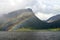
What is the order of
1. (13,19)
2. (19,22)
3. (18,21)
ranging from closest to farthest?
1. (13,19)
2. (19,22)
3. (18,21)

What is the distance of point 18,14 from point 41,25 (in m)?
13.2

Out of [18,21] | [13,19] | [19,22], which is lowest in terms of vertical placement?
[19,22]

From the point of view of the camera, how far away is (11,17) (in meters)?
99.2

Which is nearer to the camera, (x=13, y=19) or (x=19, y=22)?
(x=13, y=19)

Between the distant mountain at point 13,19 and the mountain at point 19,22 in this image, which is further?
the mountain at point 19,22

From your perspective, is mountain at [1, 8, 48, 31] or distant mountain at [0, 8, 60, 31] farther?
mountain at [1, 8, 48, 31]

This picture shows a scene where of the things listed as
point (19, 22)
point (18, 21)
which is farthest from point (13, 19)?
point (18, 21)

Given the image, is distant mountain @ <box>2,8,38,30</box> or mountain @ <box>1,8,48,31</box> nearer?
distant mountain @ <box>2,8,38,30</box>

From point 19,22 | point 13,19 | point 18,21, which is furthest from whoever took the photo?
point 18,21

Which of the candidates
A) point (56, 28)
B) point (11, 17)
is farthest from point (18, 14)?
point (56, 28)

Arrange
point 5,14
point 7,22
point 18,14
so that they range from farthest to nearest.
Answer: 1. point 18,14
2. point 7,22
3. point 5,14

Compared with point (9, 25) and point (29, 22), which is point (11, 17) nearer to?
point (9, 25)

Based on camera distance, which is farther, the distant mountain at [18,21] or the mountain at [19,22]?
the mountain at [19,22]

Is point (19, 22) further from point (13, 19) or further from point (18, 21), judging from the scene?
point (13, 19)
